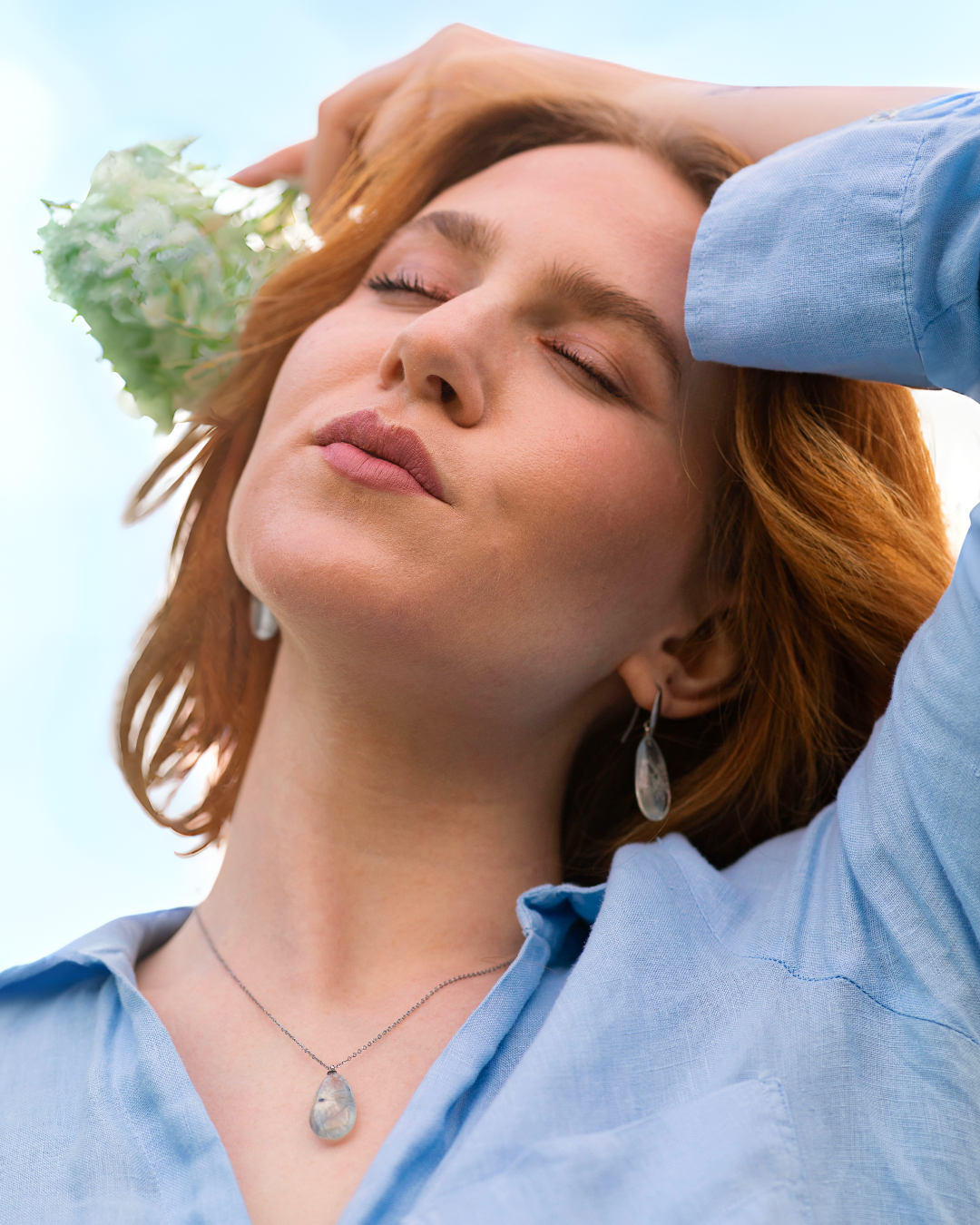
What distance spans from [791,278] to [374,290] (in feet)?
2.67

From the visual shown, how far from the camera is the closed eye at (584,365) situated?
5.78 feet

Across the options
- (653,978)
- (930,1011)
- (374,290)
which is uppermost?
(374,290)

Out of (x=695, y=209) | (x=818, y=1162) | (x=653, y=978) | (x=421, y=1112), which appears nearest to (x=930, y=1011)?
(x=818, y=1162)

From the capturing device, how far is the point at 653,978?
1.51 meters

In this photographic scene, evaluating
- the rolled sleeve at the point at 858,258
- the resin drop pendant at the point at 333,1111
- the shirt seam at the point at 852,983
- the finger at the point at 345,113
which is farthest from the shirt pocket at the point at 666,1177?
A: the finger at the point at 345,113

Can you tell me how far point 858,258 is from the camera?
146 cm

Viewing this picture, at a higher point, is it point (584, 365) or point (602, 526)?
point (584, 365)

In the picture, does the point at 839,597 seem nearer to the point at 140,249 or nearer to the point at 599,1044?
the point at 599,1044

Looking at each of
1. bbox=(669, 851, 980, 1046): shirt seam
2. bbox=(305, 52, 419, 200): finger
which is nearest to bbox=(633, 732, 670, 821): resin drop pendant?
bbox=(669, 851, 980, 1046): shirt seam

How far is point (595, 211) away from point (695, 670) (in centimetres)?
86

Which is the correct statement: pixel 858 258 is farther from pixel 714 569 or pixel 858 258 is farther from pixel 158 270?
pixel 158 270

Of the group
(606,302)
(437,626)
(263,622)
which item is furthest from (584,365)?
(263,622)

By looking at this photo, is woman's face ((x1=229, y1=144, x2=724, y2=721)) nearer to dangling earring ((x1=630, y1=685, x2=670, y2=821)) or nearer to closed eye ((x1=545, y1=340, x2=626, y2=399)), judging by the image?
closed eye ((x1=545, y1=340, x2=626, y2=399))

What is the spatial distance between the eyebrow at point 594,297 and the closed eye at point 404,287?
0.09 meters
